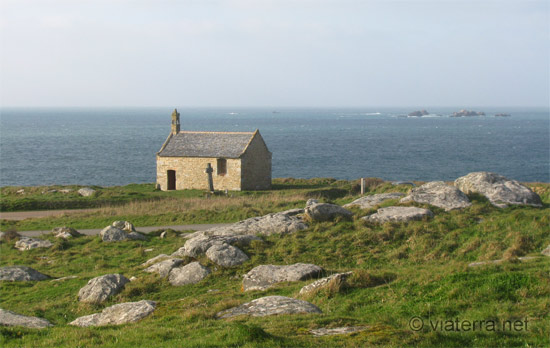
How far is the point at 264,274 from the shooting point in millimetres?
16141

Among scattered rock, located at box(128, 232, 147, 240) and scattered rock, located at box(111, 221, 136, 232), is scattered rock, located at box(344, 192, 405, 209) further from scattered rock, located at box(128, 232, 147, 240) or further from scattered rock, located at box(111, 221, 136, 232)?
scattered rock, located at box(111, 221, 136, 232)

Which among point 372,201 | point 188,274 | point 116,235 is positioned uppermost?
point 372,201

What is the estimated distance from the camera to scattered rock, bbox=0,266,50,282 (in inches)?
744

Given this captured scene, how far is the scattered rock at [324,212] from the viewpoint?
71.6ft

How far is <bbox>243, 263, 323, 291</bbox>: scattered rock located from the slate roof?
98.4ft

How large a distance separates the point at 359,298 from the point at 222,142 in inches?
1433

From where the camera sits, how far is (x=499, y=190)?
23766 millimetres

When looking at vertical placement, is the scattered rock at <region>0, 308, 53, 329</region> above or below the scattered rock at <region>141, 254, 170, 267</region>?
above

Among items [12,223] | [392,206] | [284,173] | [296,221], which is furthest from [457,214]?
[284,173]

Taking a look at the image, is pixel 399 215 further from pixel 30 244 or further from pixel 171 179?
pixel 171 179

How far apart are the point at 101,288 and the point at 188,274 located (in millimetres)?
2491

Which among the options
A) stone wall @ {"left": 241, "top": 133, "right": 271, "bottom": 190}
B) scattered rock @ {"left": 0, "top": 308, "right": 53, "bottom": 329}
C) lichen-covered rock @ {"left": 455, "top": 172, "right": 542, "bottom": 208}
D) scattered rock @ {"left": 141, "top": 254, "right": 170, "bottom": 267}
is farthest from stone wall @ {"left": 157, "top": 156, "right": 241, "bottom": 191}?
scattered rock @ {"left": 0, "top": 308, "right": 53, "bottom": 329}

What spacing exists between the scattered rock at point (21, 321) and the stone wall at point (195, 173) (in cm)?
3254

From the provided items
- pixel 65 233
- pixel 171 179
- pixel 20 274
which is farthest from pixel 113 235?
pixel 171 179
